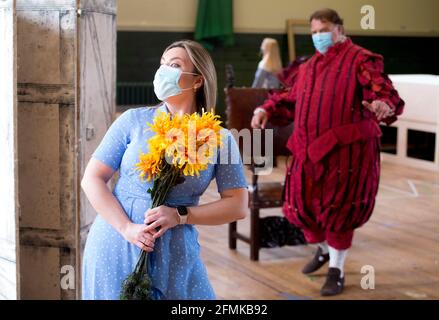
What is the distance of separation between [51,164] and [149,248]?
1.38m

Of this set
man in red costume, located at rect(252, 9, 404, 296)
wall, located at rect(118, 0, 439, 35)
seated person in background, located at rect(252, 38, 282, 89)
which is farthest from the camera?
wall, located at rect(118, 0, 439, 35)

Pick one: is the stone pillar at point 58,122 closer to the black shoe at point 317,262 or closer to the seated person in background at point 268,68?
the black shoe at point 317,262

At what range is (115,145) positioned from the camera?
6.47 feet

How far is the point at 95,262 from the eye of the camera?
202cm

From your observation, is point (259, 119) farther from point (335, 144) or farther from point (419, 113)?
point (419, 113)

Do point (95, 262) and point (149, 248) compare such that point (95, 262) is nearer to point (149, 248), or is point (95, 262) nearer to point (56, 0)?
point (149, 248)

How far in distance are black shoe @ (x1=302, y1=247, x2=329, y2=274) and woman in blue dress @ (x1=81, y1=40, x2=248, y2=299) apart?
2522mm

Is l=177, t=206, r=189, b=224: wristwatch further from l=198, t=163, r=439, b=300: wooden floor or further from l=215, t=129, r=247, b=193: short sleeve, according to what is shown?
l=198, t=163, r=439, b=300: wooden floor

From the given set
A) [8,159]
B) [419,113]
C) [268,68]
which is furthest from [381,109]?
[268,68]

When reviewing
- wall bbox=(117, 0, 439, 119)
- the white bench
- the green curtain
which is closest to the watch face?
the white bench

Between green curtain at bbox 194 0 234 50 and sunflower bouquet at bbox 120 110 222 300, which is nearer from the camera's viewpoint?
sunflower bouquet at bbox 120 110 222 300

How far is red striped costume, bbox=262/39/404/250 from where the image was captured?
397cm

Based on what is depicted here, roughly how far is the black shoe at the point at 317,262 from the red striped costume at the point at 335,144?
0.98ft
